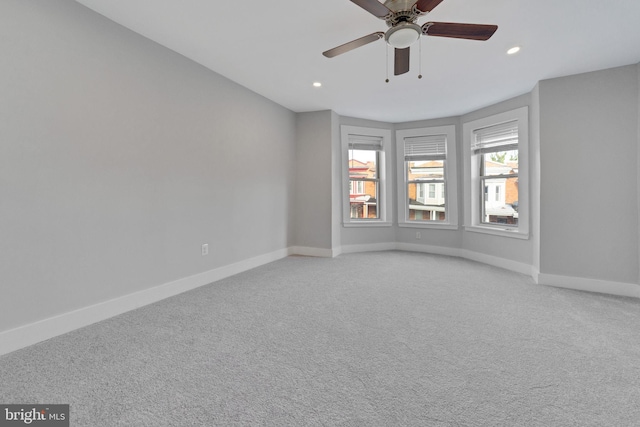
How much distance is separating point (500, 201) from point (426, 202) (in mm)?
1256

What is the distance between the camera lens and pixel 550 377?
5.40 ft

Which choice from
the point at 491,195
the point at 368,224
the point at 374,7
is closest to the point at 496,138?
the point at 491,195

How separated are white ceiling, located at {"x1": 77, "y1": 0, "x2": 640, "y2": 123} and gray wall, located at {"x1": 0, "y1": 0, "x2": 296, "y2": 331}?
32cm

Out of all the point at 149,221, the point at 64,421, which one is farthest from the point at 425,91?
the point at 64,421

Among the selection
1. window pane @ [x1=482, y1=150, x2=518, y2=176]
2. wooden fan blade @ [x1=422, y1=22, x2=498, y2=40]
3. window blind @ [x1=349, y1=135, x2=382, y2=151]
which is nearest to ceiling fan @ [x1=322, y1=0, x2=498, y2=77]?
wooden fan blade @ [x1=422, y1=22, x2=498, y2=40]

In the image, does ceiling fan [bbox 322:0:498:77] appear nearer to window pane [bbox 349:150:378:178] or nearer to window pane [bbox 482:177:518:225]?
window pane [bbox 482:177:518:225]

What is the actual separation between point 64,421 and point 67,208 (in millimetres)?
1519

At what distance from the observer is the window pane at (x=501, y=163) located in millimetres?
4355

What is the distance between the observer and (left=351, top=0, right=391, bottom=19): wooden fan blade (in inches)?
68.3

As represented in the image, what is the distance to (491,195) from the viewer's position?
4.74m

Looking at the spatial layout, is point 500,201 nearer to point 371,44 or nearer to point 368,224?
point 368,224

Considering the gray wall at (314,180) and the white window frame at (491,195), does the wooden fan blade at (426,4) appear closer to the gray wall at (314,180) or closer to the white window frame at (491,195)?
the white window frame at (491,195)

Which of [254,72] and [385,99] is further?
[385,99]

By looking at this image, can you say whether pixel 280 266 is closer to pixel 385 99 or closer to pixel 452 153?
pixel 385 99
